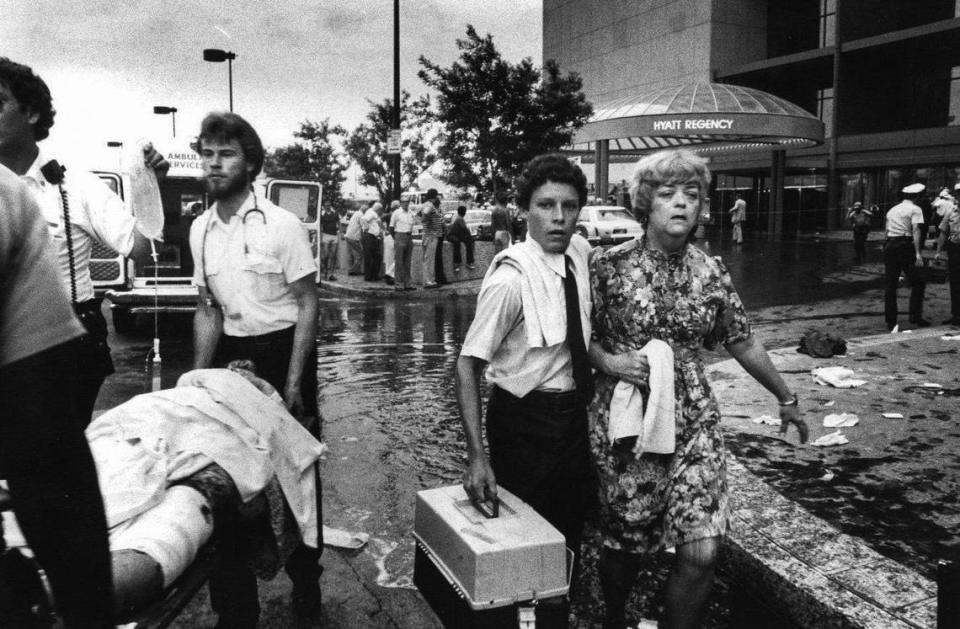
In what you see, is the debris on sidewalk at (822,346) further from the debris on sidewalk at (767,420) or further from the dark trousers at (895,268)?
the dark trousers at (895,268)

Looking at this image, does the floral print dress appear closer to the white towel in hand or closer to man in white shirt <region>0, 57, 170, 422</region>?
the white towel in hand

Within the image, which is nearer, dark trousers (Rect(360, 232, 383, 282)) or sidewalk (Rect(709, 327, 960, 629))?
sidewalk (Rect(709, 327, 960, 629))

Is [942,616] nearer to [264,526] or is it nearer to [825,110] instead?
[264,526]

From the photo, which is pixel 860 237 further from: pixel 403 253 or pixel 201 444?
pixel 201 444

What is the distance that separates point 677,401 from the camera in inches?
117

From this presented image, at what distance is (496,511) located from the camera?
262cm

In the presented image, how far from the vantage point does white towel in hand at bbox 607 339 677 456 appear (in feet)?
9.34

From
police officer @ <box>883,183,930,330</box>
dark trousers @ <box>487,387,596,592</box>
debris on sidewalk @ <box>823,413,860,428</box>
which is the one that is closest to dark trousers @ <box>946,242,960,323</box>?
police officer @ <box>883,183,930,330</box>

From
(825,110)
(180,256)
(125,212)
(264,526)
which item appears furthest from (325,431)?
(825,110)

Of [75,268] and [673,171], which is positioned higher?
[673,171]

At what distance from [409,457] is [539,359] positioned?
307cm

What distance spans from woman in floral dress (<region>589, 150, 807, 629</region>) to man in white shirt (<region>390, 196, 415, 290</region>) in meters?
14.1

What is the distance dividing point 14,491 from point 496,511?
1533 millimetres

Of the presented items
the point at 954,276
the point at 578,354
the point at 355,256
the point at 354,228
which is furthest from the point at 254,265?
the point at 355,256
